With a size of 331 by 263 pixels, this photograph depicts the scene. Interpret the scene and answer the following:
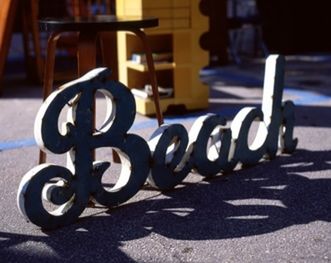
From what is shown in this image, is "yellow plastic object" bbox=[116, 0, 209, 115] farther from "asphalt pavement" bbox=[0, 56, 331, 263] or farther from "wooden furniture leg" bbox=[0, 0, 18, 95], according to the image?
"wooden furniture leg" bbox=[0, 0, 18, 95]

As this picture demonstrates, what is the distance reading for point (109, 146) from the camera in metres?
3.04

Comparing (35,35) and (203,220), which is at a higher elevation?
(35,35)

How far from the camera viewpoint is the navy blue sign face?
278 centimetres

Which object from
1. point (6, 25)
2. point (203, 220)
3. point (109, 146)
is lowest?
point (203, 220)

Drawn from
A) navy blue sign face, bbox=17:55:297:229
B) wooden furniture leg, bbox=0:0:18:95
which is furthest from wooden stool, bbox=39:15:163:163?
wooden furniture leg, bbox=0:0:18:95

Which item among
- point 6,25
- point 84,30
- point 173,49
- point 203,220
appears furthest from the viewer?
point 6,25

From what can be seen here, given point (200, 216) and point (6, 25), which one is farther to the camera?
point (6, 25)

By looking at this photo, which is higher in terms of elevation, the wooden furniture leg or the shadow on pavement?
the wooden furniture leg

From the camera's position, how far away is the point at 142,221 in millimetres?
2988

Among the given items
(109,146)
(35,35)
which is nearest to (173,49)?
(109,146)

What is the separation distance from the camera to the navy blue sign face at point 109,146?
2783 mm

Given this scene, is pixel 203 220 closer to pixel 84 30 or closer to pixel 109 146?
pixel 109 146

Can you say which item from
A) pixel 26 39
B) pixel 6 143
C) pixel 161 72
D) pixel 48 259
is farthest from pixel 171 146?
pixel 26 39

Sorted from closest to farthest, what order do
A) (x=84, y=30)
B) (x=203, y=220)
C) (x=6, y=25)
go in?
(x=203, y=220) < (x=84, y=30) < (x=6, y=25)
